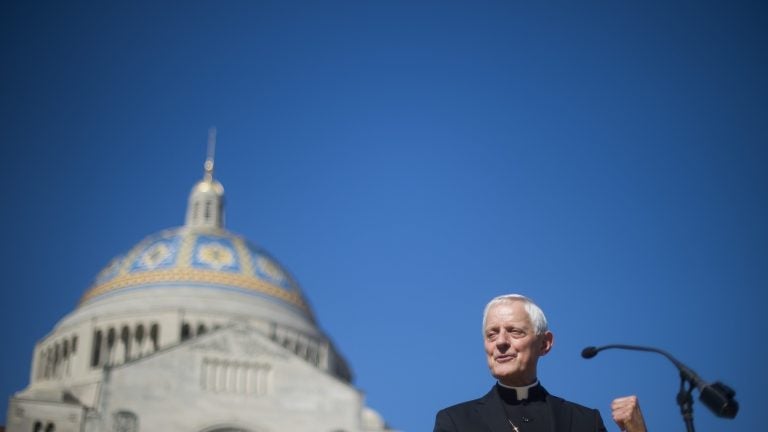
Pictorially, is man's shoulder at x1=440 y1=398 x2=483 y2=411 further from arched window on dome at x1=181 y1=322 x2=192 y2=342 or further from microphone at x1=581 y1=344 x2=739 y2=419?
arched window on dome at x1=181 y1=322 x2=192 y2=342

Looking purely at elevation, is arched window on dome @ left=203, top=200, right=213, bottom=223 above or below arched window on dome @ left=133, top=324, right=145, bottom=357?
above

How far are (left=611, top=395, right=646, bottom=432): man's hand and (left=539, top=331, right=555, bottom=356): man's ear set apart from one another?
2.60ft

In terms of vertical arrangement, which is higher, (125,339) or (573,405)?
(125,339)

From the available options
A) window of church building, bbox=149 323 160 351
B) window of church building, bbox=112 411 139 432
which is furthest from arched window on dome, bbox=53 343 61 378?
→ window of church building, bbox=112 411 139 432

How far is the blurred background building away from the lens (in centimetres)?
4194

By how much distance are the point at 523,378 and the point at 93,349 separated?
4931cm

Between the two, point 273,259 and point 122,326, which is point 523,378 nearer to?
point 122,326

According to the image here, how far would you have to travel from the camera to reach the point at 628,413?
5.34 metres

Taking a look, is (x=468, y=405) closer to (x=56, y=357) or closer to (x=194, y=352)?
(x=194, y=352)

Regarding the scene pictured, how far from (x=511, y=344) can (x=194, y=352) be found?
130 feet

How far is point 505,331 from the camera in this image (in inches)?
233

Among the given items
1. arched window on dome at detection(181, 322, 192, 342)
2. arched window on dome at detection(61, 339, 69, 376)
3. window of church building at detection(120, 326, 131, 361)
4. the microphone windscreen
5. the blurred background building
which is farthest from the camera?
arched window on dome at detection(61, 339, 69, 376)

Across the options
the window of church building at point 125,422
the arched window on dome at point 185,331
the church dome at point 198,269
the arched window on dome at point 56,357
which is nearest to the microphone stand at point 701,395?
the window of church building at point 125,422

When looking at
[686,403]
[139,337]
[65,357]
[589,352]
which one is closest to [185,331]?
[139,337]
